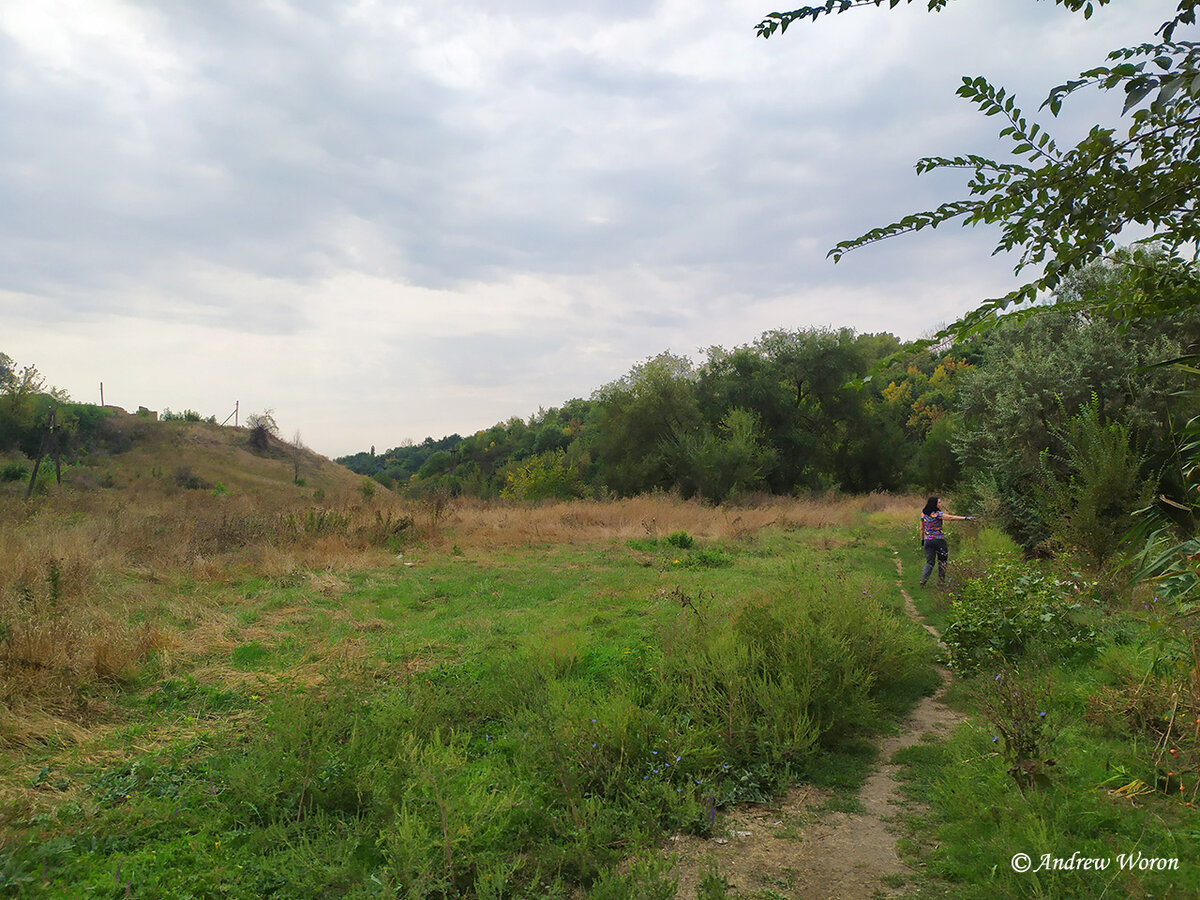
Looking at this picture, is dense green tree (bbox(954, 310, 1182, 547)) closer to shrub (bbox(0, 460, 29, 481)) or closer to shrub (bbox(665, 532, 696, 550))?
shrub (bbox(665, 532, 696, 550))

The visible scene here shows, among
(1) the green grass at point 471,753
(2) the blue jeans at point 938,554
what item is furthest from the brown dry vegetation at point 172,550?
(2) the blue jeans at point 938,554

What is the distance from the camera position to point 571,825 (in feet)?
13.5

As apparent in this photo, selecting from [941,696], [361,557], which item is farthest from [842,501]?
[941,696]

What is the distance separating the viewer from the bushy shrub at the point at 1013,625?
255 inches

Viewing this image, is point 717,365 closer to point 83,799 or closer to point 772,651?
point 772,651

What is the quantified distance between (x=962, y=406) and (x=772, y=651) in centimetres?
1606

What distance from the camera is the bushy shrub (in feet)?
21.2

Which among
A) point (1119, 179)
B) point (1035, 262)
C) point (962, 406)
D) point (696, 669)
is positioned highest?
point (962, 406)

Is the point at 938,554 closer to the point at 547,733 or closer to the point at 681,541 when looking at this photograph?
the point at 681,541

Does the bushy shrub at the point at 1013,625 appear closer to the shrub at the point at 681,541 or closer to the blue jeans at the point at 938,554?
the blue jeans at the point at 938,554

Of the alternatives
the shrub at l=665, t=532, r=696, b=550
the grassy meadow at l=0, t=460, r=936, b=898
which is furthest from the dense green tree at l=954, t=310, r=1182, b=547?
the grassy meadow at l=0, t=460, r=936, b=898

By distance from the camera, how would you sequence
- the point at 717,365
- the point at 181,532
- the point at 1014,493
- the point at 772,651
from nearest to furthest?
the point at 772,651 < the point at 181,532 < the point at 1014,493 < the point at 717,365

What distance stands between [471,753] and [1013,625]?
5809 millimetres

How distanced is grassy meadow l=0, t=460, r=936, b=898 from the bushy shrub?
540 mm
